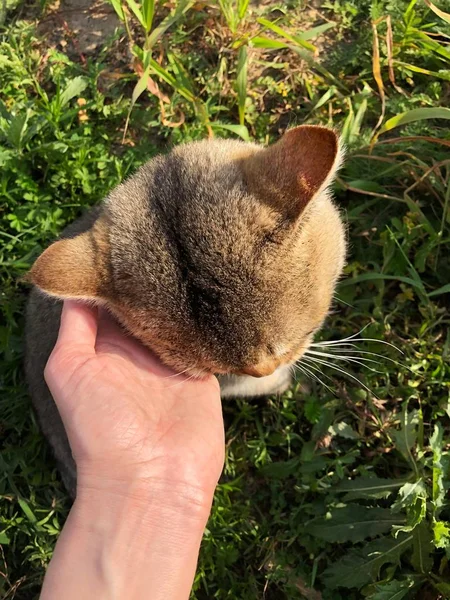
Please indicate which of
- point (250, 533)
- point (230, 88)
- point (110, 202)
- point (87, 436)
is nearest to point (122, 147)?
point (230, 88)

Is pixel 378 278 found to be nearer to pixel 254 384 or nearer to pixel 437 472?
pixel 254 384

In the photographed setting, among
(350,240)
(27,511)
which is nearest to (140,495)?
(27,511)

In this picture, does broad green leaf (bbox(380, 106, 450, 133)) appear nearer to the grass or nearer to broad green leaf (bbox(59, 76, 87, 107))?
the grass

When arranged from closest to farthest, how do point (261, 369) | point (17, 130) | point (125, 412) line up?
point (261, 369) → point (125, 412) → point (17, 130)

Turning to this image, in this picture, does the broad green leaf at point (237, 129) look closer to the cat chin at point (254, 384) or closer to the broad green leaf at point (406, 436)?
the cat chin at point (254, 384)

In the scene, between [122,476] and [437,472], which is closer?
[122,476]

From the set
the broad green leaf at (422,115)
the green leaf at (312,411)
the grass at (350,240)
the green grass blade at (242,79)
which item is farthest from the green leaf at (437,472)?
the green grass blade at (242,79)
